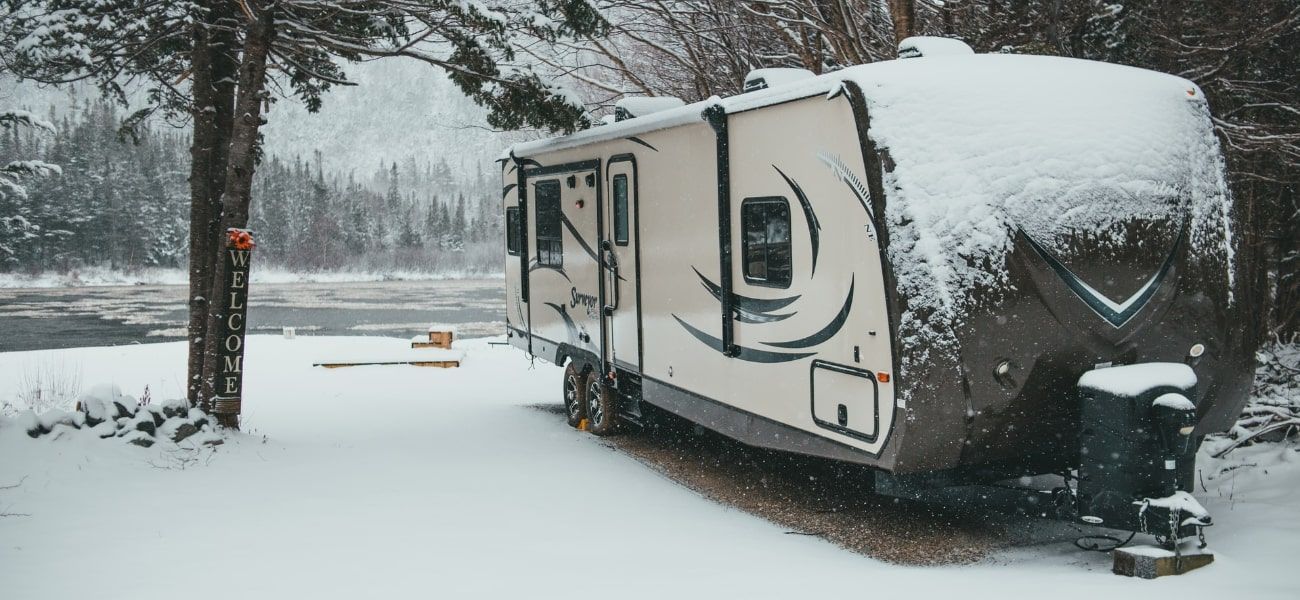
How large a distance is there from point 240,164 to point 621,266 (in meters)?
3.51

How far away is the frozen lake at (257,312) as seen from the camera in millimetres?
32531

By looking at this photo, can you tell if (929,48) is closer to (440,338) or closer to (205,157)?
(205,157)

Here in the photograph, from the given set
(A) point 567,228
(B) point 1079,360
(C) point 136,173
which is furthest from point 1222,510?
(C) point 136,173

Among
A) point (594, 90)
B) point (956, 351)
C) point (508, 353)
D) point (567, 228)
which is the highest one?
point (594, 90)

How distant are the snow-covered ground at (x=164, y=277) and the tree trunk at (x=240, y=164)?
6923 centimetres

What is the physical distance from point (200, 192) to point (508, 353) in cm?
925

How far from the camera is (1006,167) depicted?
19.2 ft

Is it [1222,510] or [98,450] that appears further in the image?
[98,450]

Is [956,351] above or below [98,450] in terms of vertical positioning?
above

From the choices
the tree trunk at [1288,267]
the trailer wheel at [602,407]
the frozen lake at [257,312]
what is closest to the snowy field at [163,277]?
the frozen lake at [257,312]

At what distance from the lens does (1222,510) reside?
704cm

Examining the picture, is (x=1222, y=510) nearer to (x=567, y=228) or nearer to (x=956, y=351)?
(x=956, y=351)

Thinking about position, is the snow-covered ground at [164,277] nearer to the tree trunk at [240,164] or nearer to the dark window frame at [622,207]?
the tree trunk at [240,164]

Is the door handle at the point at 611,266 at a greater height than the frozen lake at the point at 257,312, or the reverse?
the door handle at the point at 611,266
